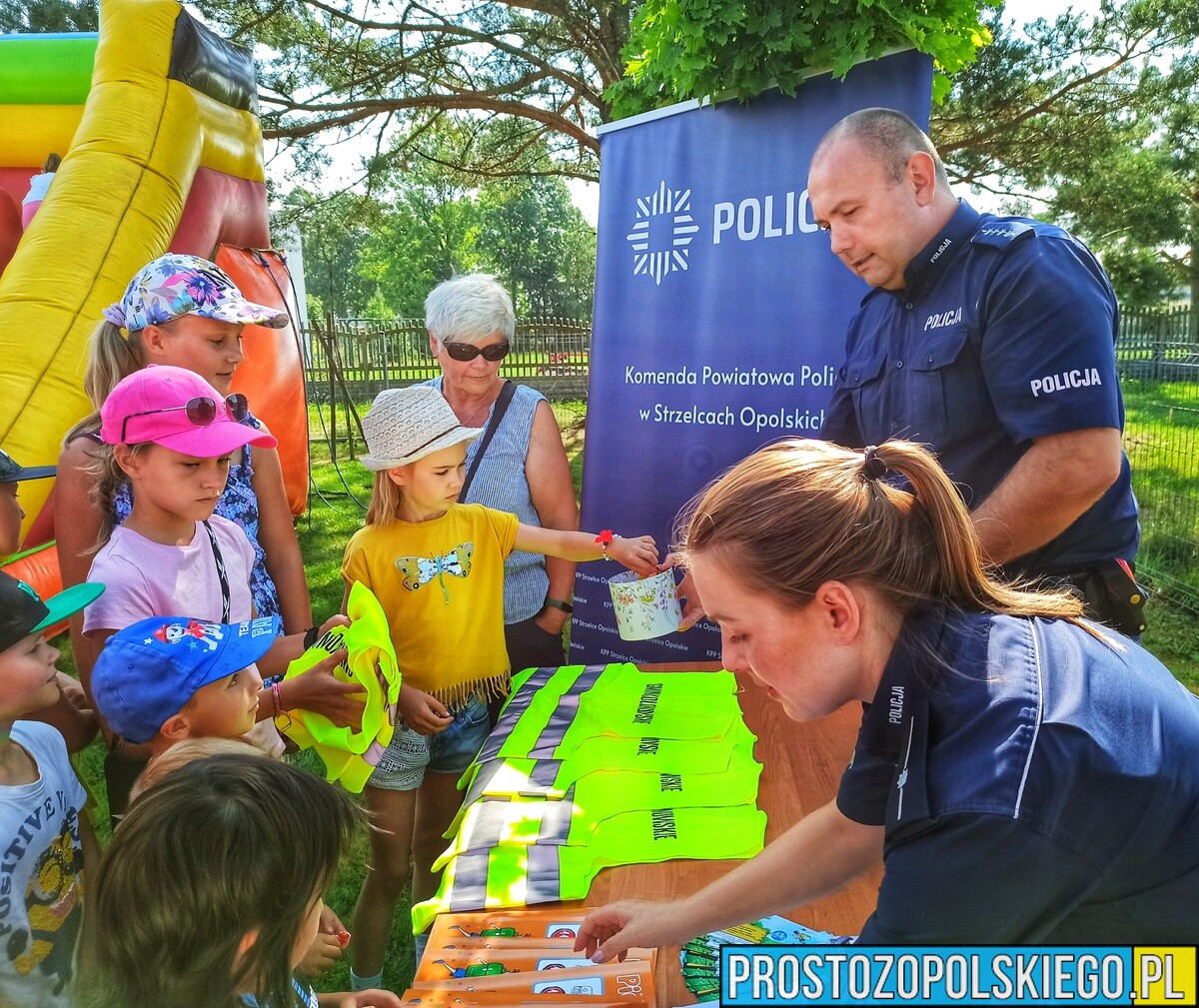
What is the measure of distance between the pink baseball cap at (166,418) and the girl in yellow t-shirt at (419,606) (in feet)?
1.26

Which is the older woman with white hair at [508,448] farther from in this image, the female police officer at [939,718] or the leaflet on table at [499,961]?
the female police officer at [939,718]

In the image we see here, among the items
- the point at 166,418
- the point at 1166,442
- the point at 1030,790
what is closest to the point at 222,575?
the point at 166,418

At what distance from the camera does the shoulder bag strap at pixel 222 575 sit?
76.8 inches

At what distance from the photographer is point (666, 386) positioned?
10.8 feet

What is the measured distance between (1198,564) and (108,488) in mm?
6197

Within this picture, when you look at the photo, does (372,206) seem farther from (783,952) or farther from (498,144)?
(783,952)

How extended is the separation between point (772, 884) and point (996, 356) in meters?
1.21

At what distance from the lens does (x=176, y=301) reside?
2.13 m

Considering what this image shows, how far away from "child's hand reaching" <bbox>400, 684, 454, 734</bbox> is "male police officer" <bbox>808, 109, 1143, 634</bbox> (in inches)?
50.2

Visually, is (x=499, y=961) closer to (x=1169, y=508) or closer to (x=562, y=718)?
(x=562, y=718)

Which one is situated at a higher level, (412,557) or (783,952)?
(412,557)

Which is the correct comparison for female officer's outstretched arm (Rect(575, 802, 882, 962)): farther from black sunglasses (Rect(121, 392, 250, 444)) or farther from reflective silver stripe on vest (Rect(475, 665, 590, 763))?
black sunglasses (Rect(121, 392, 250, 444))

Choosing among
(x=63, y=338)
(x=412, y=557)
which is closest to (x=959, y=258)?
(x=412, y=557)

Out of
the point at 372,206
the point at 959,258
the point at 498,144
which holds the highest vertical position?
the point at 498,144
